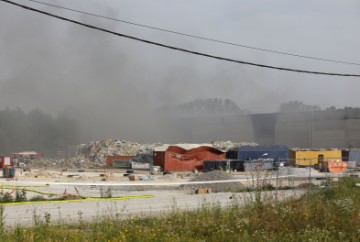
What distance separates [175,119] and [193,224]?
13232cm

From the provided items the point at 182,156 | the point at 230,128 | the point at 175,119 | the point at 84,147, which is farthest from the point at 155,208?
the point at 175,119

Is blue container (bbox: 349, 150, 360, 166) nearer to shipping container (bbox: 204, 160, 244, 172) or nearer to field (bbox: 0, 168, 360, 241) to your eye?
shipping container (bbox: 204, 160, 244, 172)

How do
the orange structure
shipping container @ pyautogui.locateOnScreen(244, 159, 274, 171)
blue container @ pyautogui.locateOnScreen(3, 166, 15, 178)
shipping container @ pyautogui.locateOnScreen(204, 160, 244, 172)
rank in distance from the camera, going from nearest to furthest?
shipping container @ pyautogui.locateOnScreen(244, 159, 274, 171) → blue container @ pyautogui.locateOnScreen(3, 166, 15, 178) → shipping container @ pyautogui.locateOnScreen(204, 160, 244, 172) → the orange structure

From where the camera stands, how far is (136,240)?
7.31 m

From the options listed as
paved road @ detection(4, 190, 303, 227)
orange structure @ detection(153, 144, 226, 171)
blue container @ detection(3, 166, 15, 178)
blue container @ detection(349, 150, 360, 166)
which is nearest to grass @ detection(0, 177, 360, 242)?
paved road @ detection(4, 190, 303, 227)

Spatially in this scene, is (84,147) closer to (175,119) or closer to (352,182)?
(175,119)

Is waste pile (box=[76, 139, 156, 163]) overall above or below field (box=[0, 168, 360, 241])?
above

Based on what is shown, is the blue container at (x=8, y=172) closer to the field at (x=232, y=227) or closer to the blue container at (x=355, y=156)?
the field at (x=232, y=227)

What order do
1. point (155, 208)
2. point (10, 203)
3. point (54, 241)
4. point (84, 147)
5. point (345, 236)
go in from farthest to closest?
point (84, 147) < point (10, 203) < point (155, 208) < point (345, 236) < point (54, 241)

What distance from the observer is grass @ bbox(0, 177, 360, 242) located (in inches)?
295

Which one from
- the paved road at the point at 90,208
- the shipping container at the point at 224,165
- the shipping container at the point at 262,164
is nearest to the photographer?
the paved road at the point at 90,208

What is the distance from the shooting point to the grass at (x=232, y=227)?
750 cm

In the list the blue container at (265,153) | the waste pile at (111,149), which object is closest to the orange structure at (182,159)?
the blue container at (265,153)

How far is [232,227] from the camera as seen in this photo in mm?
8836
